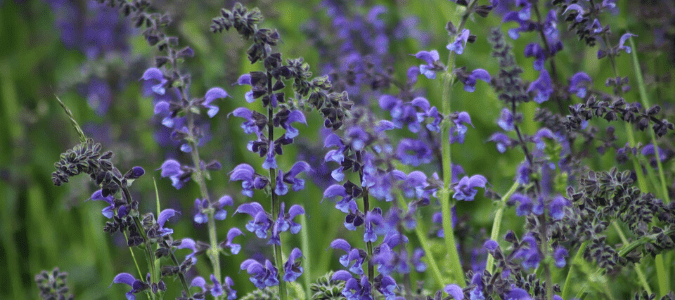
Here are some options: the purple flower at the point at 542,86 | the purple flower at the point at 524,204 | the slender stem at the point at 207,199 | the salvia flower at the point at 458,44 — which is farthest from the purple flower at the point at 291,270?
the purple flower at the point at 542,86

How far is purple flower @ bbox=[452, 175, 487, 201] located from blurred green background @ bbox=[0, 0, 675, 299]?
99 centimetres

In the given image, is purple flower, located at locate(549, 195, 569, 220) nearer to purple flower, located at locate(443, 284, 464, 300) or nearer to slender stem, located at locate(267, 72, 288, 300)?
purple flower, located at locate(443, 284, 464, 300)

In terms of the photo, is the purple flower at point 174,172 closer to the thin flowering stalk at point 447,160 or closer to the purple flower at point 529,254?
the thin flowering stalk at point 447,160

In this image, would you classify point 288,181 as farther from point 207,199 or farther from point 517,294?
point 517,294

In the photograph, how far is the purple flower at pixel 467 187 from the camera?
67.8 inches

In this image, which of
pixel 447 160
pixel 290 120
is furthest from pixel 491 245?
pixel 290 120

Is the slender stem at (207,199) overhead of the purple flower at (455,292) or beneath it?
overhead

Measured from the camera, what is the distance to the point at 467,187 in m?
1.74

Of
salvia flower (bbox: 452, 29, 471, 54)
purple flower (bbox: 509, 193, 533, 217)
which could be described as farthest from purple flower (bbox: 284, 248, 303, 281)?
salvia flower (bbox: 452, 29, 471, 54)

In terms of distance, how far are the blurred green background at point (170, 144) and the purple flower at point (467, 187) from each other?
0.99 meters

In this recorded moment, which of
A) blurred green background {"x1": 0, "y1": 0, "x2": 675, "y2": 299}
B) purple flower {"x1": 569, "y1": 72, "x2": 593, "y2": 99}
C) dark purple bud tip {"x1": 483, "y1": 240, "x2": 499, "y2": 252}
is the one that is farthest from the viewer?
blurred green background {"x1": 0, "y1": 0, "x2": 675, "y2": 299}

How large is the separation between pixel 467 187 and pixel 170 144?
9.34 ft

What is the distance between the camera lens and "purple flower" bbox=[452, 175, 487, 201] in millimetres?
1722

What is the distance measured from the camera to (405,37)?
403 centimetres
